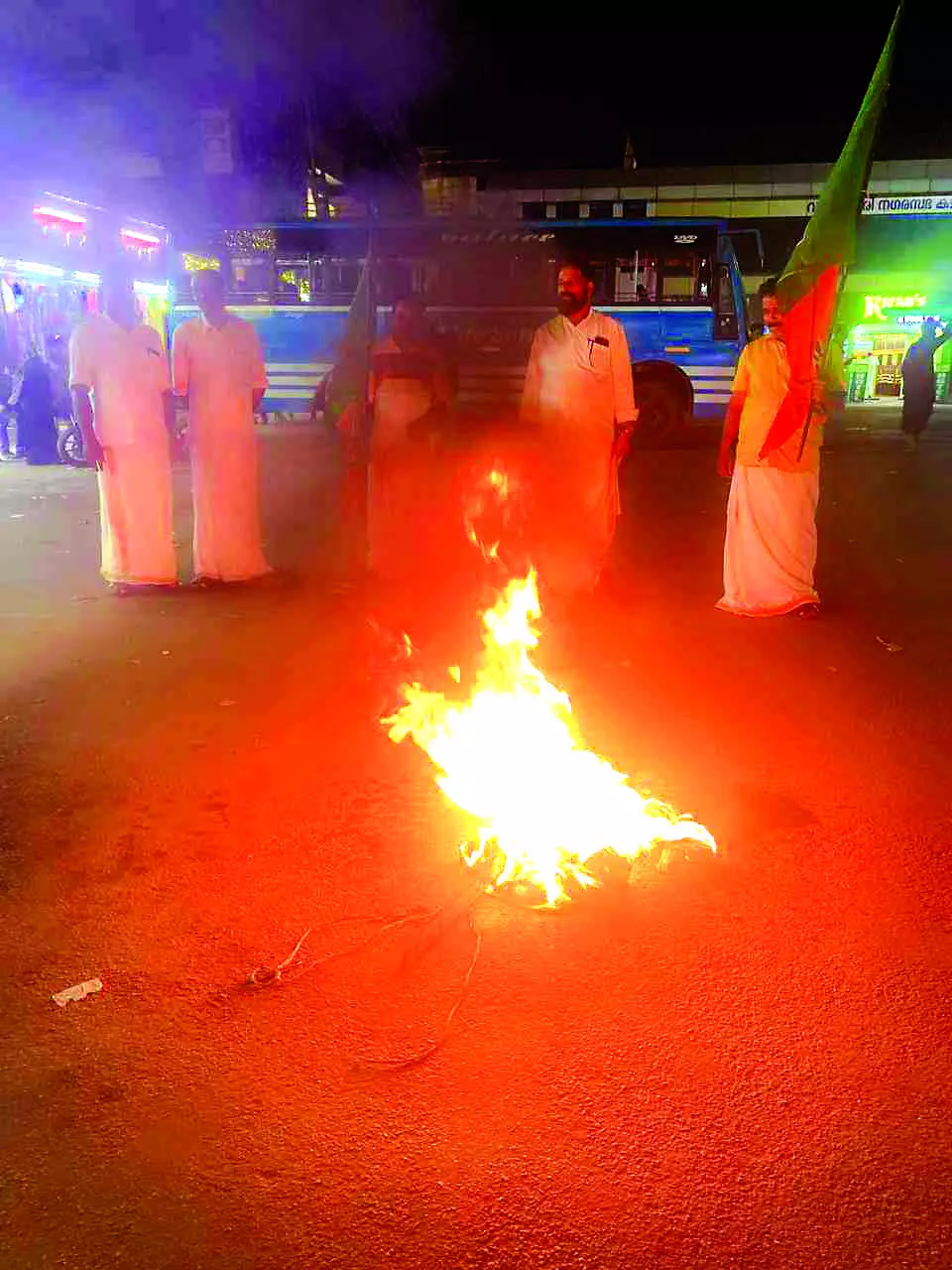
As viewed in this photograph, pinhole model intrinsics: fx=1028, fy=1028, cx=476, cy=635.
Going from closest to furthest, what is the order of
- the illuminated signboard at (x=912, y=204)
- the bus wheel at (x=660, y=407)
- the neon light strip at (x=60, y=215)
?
the neon light strip at (x=60, y=215)
the bus wheel at (x=660, y=407)
the illuminated signboard at (x=912, y=204)

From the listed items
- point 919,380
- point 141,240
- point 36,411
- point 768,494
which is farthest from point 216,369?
point 141,240

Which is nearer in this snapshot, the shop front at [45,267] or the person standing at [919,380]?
the shop front at [45,267]

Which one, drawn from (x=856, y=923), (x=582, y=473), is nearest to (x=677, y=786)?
(x=856, y=923)

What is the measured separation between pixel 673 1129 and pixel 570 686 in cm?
328

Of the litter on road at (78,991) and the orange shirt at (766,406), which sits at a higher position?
the orange shirt at (766,406)

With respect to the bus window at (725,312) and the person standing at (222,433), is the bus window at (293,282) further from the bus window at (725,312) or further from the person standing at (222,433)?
the person standing at (222,433)

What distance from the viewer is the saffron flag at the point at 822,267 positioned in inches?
229

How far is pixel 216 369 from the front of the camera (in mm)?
7391

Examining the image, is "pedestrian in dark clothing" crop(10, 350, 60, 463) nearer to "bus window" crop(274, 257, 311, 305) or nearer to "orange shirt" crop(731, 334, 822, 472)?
"bus window" crop(274, 257, 311, 305)

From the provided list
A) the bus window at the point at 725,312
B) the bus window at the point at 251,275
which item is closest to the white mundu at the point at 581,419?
the bus window at the point at 725,312

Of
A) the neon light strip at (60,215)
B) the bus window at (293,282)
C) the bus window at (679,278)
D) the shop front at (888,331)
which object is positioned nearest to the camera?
the neon light strip at (60,215)

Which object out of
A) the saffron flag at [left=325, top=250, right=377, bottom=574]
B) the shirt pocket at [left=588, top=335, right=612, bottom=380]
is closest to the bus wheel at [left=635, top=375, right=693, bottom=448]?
the saffron flag at [left=325, top=250, right=377, bottom=574]

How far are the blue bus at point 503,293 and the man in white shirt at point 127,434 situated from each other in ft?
29.2

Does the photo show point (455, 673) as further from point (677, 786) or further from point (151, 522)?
point (151, 522)
